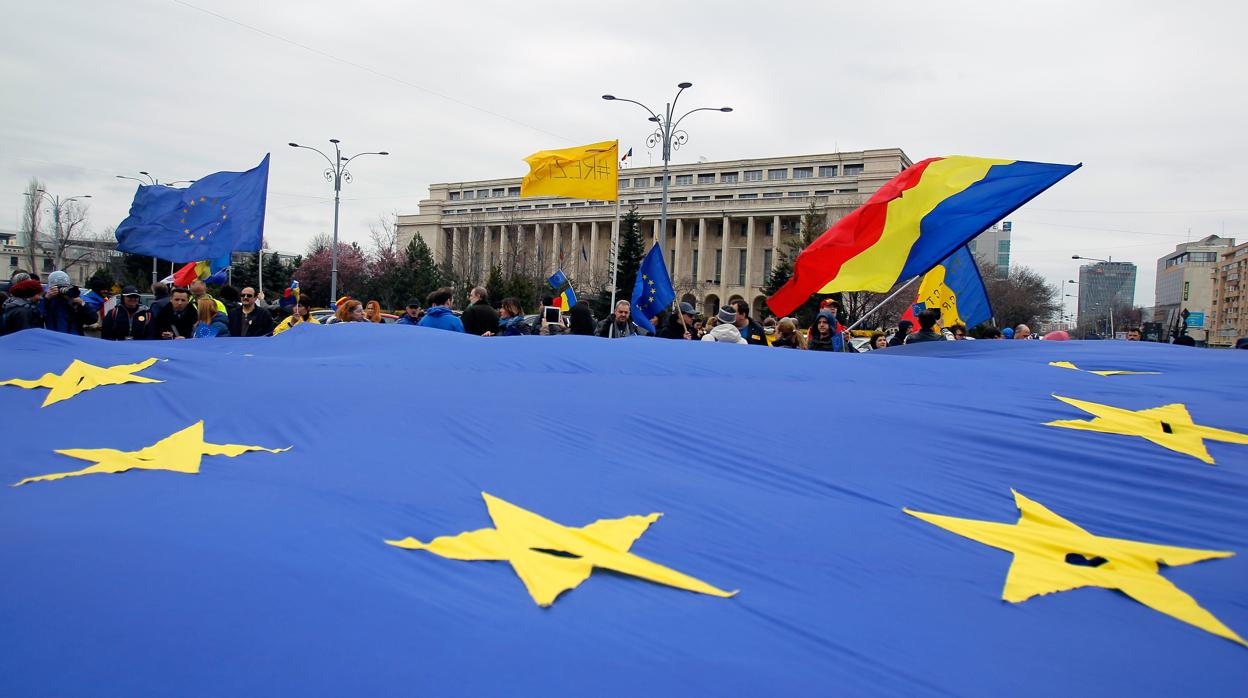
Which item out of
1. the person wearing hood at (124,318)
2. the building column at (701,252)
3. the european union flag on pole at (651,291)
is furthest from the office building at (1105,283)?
the person wearing hood at (124,318)

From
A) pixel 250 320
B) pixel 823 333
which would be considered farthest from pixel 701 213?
pixel 823 333

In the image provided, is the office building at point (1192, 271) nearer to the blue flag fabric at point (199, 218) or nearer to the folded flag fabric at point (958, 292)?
the folded flag fabric at point (958, 292)

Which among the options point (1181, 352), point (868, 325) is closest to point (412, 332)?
point (1181, 352)

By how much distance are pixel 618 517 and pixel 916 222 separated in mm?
5042

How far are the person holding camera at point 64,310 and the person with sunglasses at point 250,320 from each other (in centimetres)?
160

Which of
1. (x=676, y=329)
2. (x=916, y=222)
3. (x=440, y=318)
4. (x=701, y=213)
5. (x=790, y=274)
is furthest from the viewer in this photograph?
(x=701, y=213)

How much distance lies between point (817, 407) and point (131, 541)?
8.50 ft

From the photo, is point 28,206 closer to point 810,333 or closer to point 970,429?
point 810,333

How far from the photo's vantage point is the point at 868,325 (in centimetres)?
3928

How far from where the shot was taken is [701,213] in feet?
255

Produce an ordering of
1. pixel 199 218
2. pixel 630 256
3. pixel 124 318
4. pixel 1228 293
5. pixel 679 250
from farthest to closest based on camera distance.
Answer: pixel 1228 293
pixel 679 250
pixel 630 256
pixel 199 218
pixel 124 318

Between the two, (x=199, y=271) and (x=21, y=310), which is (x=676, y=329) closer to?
(x=21, y=310)

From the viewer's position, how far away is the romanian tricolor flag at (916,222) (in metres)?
6.40

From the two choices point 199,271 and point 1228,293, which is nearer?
point 199,271
